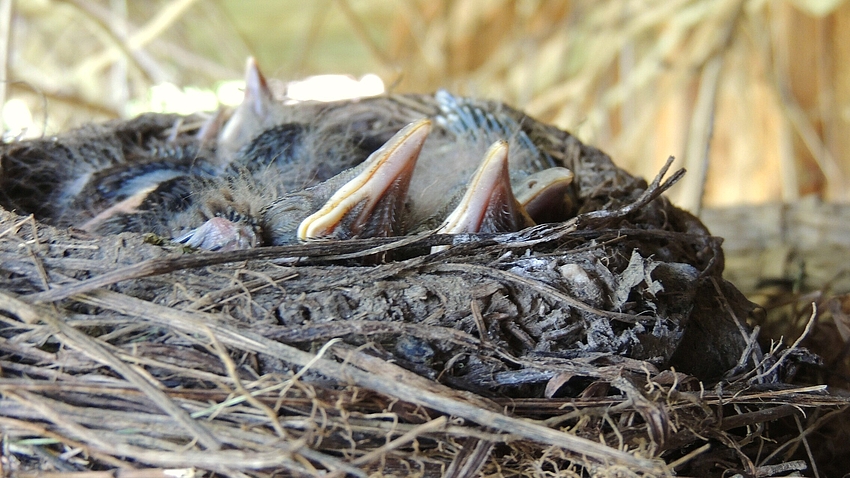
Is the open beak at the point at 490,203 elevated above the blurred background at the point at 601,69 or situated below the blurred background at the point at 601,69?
below

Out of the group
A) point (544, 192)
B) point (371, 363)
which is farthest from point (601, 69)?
point (371, 363)

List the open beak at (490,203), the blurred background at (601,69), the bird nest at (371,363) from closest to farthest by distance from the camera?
the bird nest at (371,363), the open beak at (490,203), the blurred background at (601,69)

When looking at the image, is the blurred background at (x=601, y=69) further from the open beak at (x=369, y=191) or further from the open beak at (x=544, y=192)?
the open beak at (x=369, y=191)

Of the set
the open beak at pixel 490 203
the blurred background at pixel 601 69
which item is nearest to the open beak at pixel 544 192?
the open beak at pixel 490 203

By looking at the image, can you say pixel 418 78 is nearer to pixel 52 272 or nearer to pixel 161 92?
pixel 161 92

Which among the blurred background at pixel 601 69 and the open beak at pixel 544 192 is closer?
the open beak at pixel 544 192

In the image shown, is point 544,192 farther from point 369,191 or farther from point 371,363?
point 371,363
